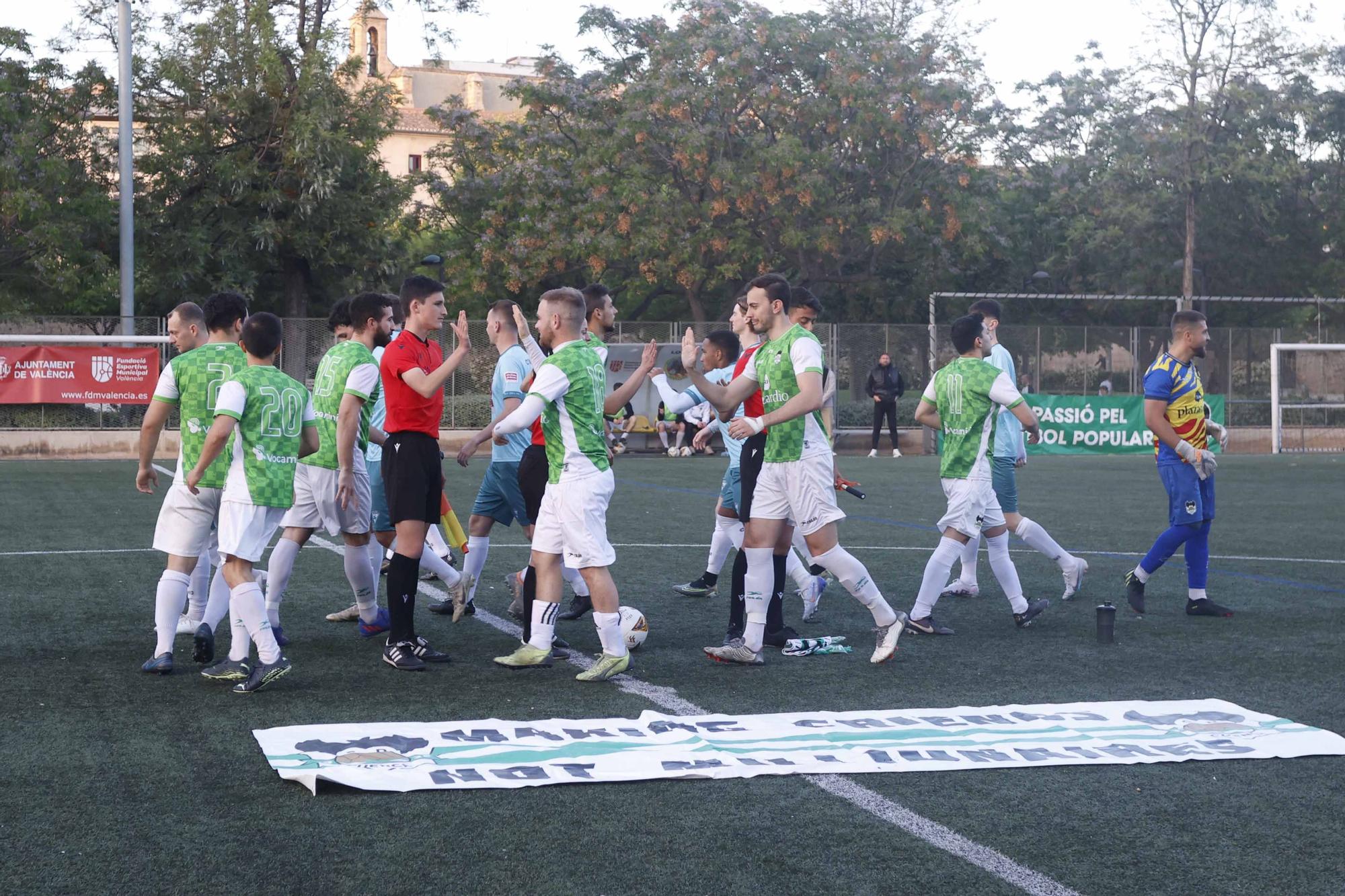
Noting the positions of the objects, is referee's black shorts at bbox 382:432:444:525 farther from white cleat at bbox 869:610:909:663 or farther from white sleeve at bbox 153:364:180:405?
white cleat at bbox 869:610:909:663

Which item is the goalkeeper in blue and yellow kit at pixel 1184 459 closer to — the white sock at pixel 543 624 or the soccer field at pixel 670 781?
the soccer field at pixel 670 781

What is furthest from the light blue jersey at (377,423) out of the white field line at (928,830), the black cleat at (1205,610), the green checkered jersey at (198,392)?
the black cleat at (1205,610)

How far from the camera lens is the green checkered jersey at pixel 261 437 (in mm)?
6676

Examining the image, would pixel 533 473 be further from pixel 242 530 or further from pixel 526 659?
pixel 242 530

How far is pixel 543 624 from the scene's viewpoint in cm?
707

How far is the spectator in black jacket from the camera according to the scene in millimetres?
27766

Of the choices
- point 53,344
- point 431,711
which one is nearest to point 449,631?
point 431,711

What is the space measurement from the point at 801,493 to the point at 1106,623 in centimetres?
206

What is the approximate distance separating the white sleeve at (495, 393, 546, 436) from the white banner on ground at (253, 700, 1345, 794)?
1.33 m

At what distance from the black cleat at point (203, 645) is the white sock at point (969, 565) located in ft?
15.6

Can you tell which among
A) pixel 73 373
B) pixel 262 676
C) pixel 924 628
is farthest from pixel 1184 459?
pixel 73 373

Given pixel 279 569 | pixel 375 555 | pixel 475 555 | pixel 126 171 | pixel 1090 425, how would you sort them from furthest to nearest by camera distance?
pixel 1090 425
pixel 126 171
pixel 475 555
pixel 375 555
pixel 279 569

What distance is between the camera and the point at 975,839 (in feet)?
14.8

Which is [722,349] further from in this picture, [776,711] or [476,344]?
[476,344]
